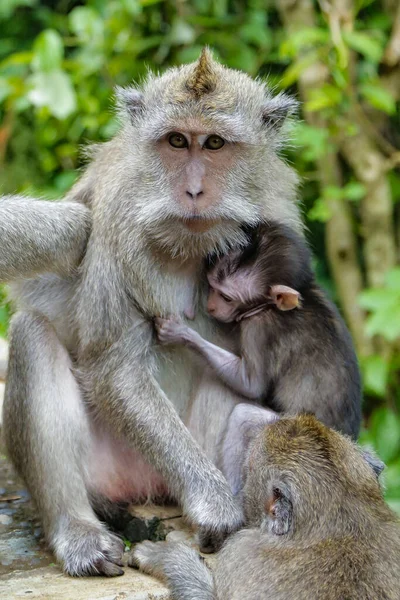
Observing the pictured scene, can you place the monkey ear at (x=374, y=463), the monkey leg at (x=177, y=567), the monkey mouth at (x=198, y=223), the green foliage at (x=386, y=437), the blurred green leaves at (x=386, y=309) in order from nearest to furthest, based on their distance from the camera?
the monkey leg at (x=177, y=567), the monkey ear at (x=374, y=463), the monkey mouth at (x=198, y=223), the blurred green leaves at (x=386, y=309), the green foliage at (x=386, y=437)

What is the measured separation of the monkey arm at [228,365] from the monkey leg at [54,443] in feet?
2.06

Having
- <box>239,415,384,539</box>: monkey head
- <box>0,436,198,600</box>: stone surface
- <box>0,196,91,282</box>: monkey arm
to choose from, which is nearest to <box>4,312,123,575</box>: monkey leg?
<box>0,436,198,600</box>: stone surface

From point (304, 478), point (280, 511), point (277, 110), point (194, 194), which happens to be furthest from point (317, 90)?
point (280, 511)

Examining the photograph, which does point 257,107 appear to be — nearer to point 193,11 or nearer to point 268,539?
point 268,539

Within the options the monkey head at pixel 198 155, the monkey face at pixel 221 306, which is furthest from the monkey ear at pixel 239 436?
the monkey head at pixel 198 155

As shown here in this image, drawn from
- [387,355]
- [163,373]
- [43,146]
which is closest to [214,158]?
[163,373]

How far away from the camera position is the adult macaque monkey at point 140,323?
17.3ft

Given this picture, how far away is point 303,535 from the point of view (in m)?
4.62

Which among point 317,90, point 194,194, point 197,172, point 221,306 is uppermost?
point 317,90

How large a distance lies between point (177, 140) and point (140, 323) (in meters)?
1.01

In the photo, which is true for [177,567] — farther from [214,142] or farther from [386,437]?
[386,437]

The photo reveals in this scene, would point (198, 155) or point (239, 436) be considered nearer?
point (198, 155)

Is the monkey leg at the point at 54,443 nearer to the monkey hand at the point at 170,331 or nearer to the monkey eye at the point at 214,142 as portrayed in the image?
the monkey hand at the point at 170,331

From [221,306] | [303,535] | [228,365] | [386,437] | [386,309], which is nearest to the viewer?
[303,535]
